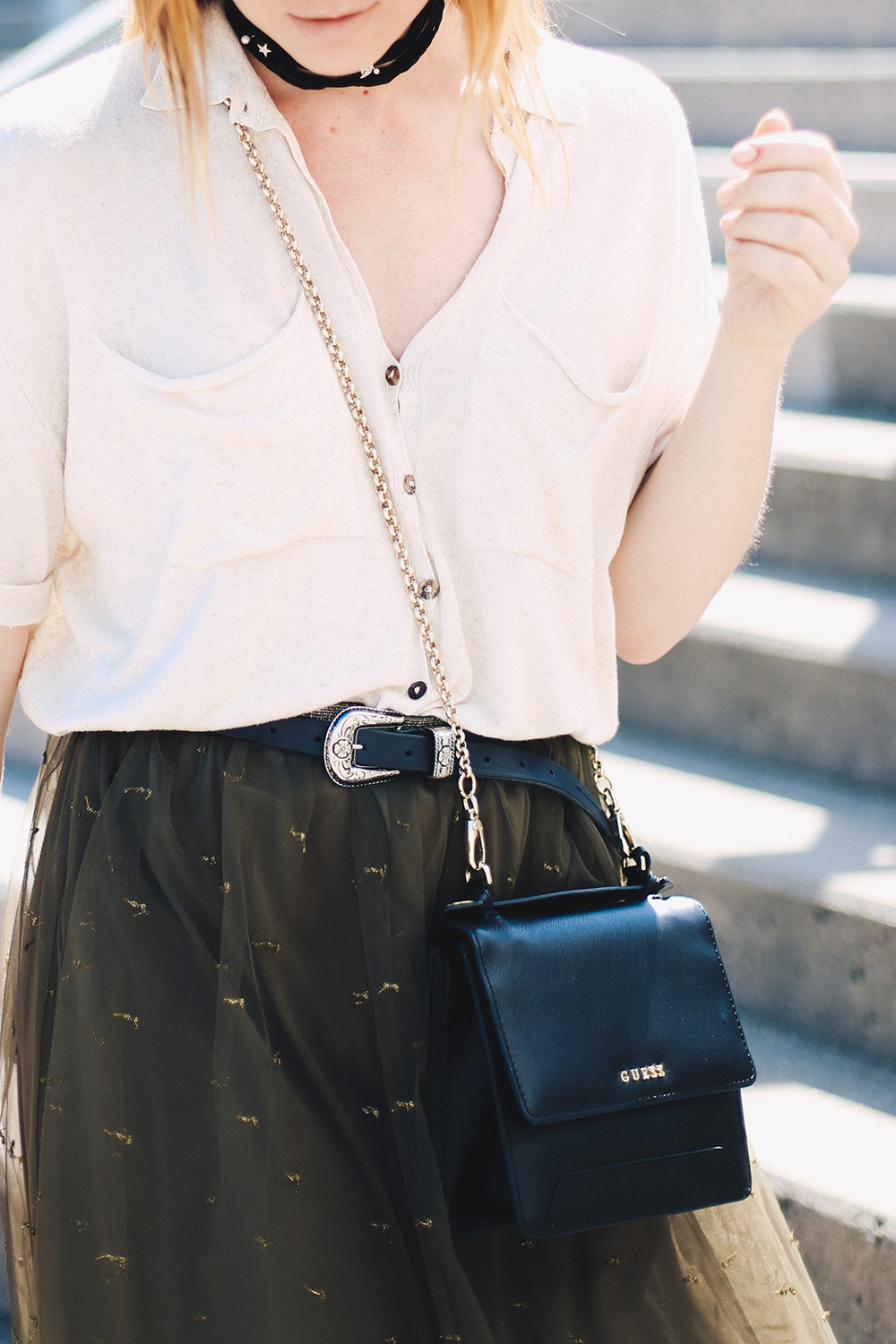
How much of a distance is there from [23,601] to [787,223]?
66cm

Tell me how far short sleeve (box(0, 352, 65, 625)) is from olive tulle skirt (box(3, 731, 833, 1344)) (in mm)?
131

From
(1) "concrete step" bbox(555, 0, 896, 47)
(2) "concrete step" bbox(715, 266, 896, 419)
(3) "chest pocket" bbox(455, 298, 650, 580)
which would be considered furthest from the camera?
(1) "concrete step" bbox(555, 0, 896, 47)

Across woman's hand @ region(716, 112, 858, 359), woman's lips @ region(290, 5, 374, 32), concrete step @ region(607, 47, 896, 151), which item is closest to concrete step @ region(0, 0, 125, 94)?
concrete step @ region(607, 47, 896, 151)

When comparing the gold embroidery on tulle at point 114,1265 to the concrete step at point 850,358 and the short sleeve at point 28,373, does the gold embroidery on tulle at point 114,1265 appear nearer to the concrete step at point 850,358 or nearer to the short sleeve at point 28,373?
the short sleeve at point 28,373

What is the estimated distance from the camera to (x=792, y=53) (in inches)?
129

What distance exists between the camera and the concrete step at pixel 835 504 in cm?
234

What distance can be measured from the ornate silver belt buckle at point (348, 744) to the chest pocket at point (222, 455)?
0.14m

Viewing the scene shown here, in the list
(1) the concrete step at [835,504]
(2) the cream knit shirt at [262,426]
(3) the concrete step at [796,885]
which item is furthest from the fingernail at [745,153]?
(1) the concrete step at [835,504]

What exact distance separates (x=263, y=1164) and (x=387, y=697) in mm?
360

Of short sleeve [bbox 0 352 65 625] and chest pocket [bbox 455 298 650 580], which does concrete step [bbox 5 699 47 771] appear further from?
chest pocket [bbox 455 298 650 580]

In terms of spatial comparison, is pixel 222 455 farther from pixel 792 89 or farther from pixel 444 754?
pixel 792 89

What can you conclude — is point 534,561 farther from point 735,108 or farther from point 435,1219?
point 735,108

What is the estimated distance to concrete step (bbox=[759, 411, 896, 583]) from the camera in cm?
234

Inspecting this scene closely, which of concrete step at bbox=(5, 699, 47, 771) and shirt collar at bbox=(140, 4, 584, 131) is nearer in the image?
shirt collar at bbox=(140, 4, 584, 131)
